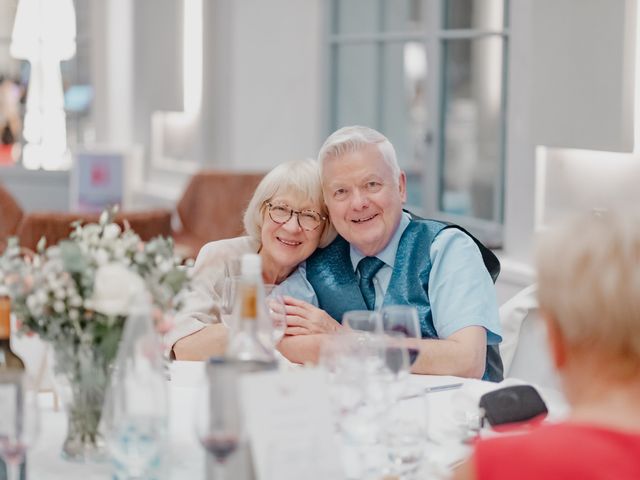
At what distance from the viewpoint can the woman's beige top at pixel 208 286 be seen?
329cm

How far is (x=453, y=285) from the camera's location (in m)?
3.33

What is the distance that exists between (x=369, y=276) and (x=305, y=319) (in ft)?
1.03

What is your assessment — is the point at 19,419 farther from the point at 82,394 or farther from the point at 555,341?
the point at 555,341

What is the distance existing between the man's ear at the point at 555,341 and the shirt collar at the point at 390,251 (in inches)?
67.5

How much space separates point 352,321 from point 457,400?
33cm

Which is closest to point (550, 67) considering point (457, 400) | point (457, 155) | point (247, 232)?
point (457, 155)

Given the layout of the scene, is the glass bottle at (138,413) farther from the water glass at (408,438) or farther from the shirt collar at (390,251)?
the shirt collar at (390,251)

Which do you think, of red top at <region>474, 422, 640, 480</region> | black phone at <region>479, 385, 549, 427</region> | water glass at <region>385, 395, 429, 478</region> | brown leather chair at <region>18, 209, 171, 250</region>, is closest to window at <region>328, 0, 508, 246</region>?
brown leather chair at <region>18, 209, 171, 250</region>

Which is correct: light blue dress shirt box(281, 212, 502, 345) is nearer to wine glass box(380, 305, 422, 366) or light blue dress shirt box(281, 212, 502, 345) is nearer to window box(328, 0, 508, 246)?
wine glass box(380, 305, 422, 366)

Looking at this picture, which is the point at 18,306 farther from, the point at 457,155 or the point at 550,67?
the point at 457,155

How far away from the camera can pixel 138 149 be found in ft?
33.0

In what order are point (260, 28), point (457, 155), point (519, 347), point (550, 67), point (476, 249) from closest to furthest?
point (476, 249) < point (519, 347) < point (550, 67) < point (457, 155) < point (260, 28)

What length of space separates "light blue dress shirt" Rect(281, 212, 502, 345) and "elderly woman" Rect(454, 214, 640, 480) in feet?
5.14

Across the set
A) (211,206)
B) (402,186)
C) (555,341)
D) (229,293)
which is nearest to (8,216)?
(211,206)
